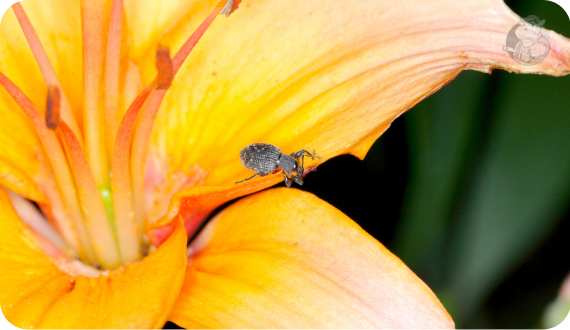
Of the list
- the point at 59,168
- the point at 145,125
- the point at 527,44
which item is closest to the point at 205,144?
the point at 145,125

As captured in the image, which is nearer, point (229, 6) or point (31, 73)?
point (229, 6)

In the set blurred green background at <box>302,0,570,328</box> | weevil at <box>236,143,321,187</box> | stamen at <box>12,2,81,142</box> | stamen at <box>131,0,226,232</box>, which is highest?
stamen at <box>12,2,81,142</box>

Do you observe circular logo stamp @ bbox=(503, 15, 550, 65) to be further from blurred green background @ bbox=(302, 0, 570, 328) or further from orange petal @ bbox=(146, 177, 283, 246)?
orange petal @ bbox=(146, 177, 283, 246)

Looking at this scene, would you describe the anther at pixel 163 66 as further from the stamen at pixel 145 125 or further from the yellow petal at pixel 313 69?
the yellow petal at pixel 313 69

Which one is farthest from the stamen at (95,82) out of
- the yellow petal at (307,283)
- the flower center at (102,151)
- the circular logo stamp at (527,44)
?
the circular logo stamp at (527,44)

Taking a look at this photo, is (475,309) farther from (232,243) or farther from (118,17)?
(118,17)

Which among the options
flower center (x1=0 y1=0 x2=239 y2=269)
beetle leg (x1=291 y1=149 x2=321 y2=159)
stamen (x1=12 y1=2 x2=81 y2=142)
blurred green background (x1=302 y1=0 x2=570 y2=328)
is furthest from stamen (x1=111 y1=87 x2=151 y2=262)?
blurred green background (x1=302 y1=0 x2=570 y2=328)

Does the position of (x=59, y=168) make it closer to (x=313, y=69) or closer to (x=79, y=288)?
(x=79, y=288)
